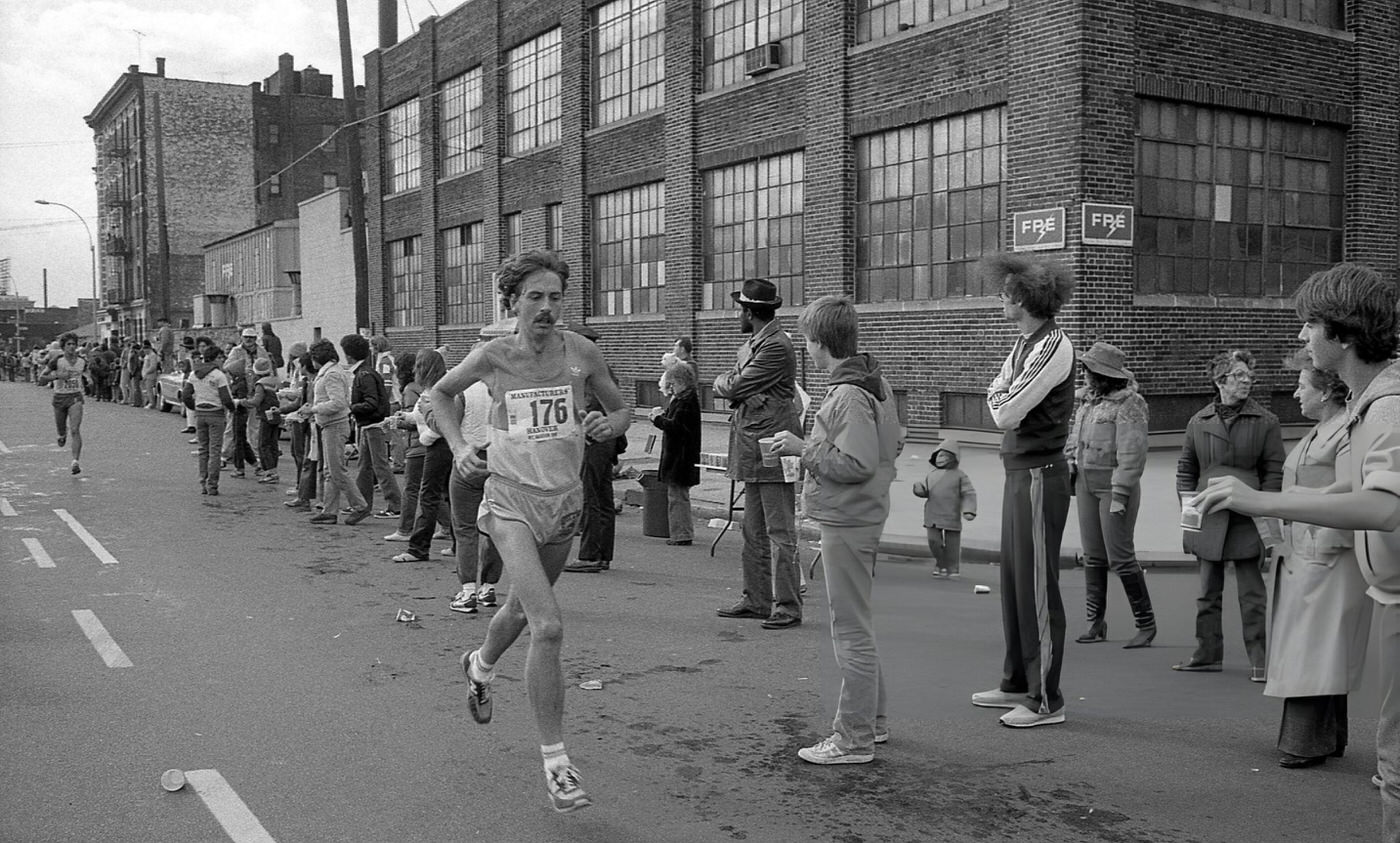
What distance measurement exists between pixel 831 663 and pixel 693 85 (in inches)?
724

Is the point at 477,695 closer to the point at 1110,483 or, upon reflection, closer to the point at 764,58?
the point at 1110,483

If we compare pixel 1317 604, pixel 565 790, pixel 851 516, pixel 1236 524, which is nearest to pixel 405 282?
pixel 1236 524

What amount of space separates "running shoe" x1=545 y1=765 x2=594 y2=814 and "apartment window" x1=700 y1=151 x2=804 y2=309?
17.4 m

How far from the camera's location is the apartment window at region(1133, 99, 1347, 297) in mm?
17391

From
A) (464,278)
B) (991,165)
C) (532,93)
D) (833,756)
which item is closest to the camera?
(833,756)

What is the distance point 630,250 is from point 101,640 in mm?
19826

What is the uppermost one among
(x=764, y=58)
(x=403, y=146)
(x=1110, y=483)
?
(x=403, y=146)

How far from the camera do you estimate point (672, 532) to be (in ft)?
38.7

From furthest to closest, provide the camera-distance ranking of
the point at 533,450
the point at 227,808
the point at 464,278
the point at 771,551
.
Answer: the point at 464,278 < the point at 771,551 < the point at 533,450 < the point at 227,808

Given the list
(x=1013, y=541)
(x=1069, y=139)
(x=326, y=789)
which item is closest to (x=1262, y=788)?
(x=1013, y=541)

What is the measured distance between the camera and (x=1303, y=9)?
62.0ft

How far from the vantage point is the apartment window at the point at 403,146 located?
3656 cm

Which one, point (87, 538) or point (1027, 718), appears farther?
point (87, 538)

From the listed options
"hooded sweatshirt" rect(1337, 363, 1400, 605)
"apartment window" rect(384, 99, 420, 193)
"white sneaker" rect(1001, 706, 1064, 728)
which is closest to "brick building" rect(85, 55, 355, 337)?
"apartment window" rect(384, 99, 420, 193)
